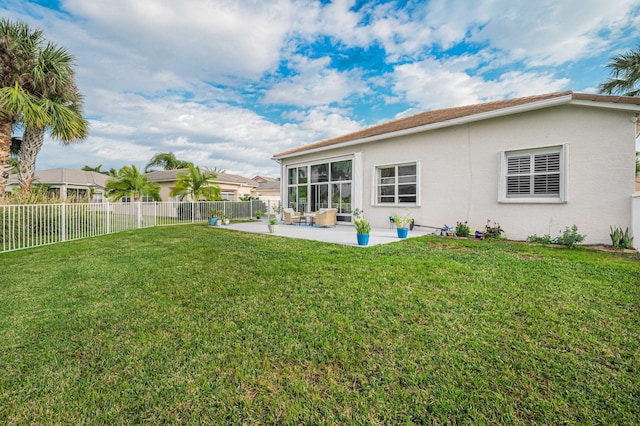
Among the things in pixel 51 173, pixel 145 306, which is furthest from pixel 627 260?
pixel 51 173

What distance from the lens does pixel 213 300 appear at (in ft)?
12.6

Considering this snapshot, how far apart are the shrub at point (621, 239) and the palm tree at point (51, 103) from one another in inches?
817

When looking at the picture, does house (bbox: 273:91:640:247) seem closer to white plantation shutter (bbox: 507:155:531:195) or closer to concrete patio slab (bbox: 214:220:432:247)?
white plantation shutter (bbox: 507:155:531:195)

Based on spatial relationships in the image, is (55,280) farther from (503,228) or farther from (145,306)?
(503,228)

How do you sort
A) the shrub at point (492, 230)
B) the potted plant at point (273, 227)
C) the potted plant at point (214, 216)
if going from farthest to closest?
the potted plant at point (214, 216)
the potted plant at point (273, 227)
the shrub at point (492, 230)

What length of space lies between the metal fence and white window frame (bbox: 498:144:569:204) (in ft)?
47.2

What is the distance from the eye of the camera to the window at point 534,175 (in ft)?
26.3

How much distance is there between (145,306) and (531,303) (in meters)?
5.11

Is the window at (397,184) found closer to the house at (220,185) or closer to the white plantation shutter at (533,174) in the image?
the white plantation shutter at (533,174)

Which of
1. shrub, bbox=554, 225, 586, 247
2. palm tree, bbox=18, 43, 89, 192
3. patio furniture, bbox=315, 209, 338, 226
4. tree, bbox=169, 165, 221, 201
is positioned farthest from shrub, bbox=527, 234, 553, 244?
palm tree, bbox=18, 43, 89, 192

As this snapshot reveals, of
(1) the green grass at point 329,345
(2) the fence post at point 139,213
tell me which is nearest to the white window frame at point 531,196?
(1) the green grass at point 329,345

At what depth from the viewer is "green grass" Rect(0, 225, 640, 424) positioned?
75.9 inches

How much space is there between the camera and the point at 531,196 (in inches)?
333

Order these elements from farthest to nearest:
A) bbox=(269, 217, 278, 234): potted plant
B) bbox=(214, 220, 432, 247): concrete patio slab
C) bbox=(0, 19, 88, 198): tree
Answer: bbox=(0, 19, 88, 198): tree → bbox=(269, 217, 278, 234): potted plant → bbox=(214, 220, 432, 247): concrete patio slab
